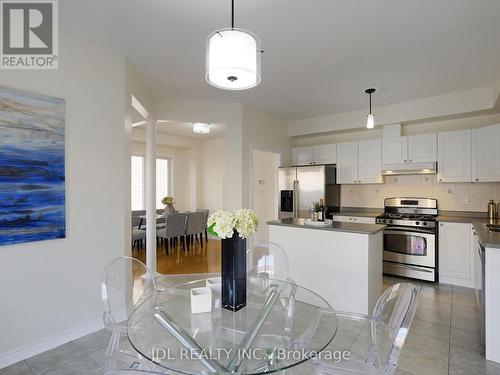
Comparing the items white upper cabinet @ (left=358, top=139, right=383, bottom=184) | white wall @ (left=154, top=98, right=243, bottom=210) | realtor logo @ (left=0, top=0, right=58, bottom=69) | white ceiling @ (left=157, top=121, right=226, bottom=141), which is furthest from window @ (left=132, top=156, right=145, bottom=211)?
white upper cabinet @ (left=358, top=139, right=383, bottom=184)

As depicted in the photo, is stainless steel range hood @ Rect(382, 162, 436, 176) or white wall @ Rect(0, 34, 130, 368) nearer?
white wall @ Rect(0, 34, 130, 368)

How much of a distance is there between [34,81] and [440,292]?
484 centimetres

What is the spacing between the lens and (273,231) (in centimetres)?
332

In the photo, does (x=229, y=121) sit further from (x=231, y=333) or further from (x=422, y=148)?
(x=231, y=333)

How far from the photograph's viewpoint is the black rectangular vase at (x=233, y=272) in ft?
5.14

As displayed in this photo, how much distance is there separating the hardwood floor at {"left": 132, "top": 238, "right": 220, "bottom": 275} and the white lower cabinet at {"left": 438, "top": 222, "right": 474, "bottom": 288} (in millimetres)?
3208

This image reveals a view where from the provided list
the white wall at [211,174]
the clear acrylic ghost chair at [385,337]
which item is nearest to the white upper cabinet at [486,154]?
the clear acrylic ghost chair at [385,337]

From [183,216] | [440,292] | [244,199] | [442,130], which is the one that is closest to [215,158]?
[183,216]

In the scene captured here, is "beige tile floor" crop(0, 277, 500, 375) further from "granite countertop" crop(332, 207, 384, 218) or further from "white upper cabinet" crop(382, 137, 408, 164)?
"white upper cabinet" crop(382, 137, 408, 164)

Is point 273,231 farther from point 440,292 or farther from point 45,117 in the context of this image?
point 45,117

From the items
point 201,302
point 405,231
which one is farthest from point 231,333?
point 405,231

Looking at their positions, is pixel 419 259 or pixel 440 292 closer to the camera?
pixel 440 292

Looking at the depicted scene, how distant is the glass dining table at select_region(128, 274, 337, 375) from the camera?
3.82 feet

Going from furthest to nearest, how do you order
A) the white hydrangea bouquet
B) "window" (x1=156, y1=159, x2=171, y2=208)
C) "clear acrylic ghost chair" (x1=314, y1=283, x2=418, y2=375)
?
"window" (x1=156, y1=159, x2=171, y2=208) → the white hydrangea bouquet → "clear acrylic ghost chair" (x1=314, y1=283, x2=418, y2=375)
